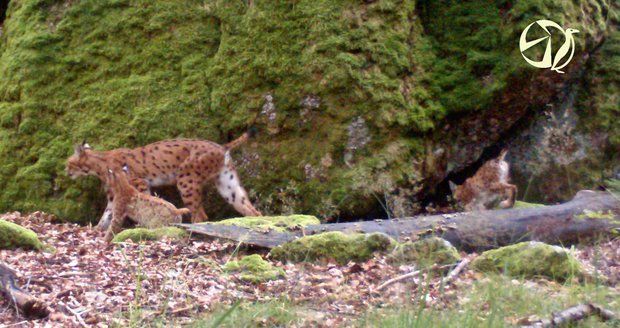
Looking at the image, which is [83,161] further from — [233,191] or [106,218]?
[233,191]

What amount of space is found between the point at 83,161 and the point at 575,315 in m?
7.26

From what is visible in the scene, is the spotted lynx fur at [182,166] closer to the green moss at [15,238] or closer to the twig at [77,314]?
the green moss at [15,238]

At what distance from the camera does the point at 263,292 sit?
703cm

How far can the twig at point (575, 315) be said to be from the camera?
5.34 meters

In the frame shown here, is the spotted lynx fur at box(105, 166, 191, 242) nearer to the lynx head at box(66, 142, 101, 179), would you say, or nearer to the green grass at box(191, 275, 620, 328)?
the lynx head at box(66, 142, 101, 179)

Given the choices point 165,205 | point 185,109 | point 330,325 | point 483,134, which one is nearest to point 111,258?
point 165,205

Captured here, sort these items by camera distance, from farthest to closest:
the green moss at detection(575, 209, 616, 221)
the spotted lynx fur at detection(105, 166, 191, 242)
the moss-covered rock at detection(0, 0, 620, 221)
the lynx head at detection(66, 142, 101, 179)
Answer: the moss-covered rock at detection(0, 0, 620, 221), the lynx head at detection(66, 142, 101, 179), the spotted lynx fur at detection(105, 166, 191, 242), the green moss at detection(575, 209, 616, 221)

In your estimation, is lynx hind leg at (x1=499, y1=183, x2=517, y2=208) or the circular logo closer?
lynx hind leg at (x1=499, y1=183, x2=517, y2=208)

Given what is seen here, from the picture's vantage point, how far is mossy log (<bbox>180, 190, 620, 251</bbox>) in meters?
9.01

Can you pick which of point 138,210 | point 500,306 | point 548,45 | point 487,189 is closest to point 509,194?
point 487,189

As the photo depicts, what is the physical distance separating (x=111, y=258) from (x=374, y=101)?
4.26 m

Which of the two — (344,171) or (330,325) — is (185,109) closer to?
(344,171)

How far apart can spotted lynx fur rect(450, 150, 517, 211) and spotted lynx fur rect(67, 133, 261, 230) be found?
2.50 m

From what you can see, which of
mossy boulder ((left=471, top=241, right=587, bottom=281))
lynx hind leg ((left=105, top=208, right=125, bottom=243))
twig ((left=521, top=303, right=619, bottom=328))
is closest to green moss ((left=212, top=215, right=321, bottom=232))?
lynx hind leg ((left=105, top=208, right=125, bottom=243))
